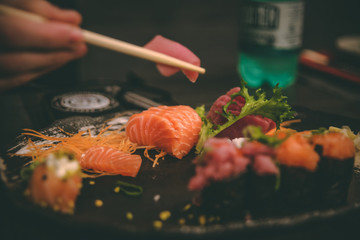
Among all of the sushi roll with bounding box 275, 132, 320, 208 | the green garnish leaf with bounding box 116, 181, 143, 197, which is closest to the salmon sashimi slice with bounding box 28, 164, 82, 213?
the green garnish leaf with bounding box 116, 181, 143, 197

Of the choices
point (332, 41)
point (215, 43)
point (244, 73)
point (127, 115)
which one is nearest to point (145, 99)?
point (127, 115)

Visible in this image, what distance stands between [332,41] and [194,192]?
4144 mm

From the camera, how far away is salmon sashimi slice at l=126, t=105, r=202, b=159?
2.05 m

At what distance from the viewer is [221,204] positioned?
4.94 feet

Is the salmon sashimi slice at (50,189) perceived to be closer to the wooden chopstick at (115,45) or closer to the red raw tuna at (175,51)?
the wooden chopstick at (115,45)

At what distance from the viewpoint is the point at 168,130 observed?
2053 mm

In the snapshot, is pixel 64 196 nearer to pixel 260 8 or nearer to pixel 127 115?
pixel 127 115

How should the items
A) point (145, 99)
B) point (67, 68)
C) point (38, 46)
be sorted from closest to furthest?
1. point (38, 46)
2. point (145, 99)
3. point (67, 68)

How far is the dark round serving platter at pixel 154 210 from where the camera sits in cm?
138

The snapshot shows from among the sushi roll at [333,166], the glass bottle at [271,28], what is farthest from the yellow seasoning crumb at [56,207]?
the glass bottle at [271,28]

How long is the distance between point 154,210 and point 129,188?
0.22m

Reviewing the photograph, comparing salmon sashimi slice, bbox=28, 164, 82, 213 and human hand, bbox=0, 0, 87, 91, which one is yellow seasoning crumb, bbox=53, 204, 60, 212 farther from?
human hand, bbox=0, 0, 87, 91

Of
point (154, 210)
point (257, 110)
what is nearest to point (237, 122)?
point (257, 110)

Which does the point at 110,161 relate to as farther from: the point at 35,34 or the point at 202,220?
the point at 35,34
